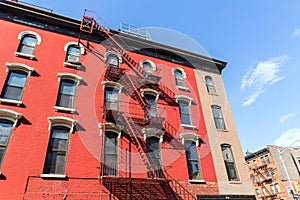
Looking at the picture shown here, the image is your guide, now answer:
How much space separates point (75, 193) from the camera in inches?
396

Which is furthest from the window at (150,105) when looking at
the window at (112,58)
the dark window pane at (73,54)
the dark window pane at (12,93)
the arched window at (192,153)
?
the dark window pane at (12,93)

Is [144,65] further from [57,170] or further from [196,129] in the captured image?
[57,170]

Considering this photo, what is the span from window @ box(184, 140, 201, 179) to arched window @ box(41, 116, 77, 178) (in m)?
7.50

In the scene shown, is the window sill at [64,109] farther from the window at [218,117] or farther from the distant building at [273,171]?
the distant building at [273,171]

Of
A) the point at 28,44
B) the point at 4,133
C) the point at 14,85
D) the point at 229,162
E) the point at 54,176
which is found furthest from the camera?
the point at 229,162

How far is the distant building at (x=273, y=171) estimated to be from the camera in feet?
127

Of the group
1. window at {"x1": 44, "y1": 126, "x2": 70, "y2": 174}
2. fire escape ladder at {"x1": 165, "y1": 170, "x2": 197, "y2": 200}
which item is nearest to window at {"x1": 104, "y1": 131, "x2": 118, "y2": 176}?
window at {"x1": 44, "y1": 126, "x2": 70, "y2": 174}

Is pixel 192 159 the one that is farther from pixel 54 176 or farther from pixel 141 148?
pixel 54 176

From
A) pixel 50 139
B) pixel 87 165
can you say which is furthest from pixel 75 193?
pixel 50 139

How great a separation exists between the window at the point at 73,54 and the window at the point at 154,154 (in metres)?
7.24

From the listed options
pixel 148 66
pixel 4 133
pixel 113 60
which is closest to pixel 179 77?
pixel 148 66

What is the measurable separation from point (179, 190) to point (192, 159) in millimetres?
2454

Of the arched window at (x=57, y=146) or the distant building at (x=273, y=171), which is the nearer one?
the arched window at (x=57, y=146)

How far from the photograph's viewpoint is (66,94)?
12750mm
